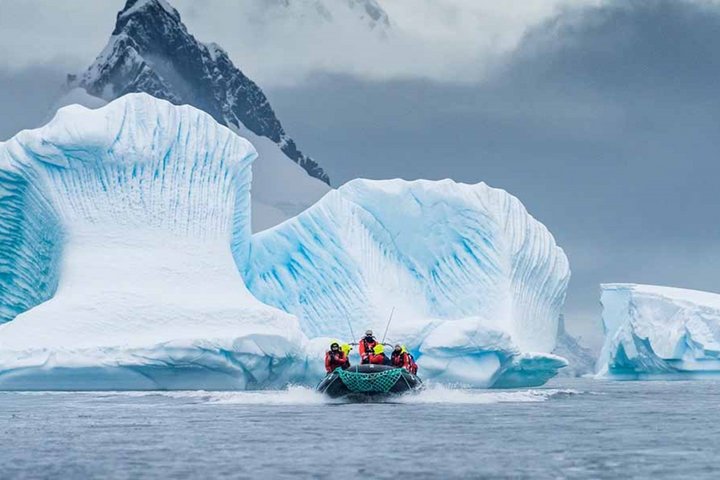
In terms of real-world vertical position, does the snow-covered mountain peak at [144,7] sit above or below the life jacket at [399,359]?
above

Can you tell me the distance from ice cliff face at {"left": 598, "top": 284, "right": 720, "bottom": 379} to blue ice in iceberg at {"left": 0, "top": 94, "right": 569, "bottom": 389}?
25.4ft

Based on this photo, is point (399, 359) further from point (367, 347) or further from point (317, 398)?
point (317, 398)

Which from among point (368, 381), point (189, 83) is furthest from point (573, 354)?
point (368, 381)

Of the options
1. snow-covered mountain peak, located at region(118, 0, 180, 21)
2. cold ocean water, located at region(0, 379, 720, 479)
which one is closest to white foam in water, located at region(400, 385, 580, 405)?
cold ocean water, located at region(0, 379, 720, 479)

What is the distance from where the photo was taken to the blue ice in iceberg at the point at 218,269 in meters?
25.7

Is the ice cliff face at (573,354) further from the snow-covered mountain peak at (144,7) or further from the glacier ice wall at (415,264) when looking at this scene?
the glacier ice wall at (415,264)

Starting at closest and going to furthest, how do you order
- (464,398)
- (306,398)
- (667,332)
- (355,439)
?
(355,439), (306,398), (464,398), (667,332)

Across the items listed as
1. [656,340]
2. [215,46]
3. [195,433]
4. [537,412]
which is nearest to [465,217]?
[656,340]

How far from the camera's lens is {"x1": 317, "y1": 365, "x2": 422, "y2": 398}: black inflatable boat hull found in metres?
20.3

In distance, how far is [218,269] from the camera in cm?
2880

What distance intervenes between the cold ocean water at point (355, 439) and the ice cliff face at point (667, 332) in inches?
809

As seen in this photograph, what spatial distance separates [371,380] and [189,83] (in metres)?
82.5

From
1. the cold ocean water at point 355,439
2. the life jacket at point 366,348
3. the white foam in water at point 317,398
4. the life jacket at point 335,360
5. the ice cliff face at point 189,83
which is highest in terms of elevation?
the ice cliff face at point 189,83

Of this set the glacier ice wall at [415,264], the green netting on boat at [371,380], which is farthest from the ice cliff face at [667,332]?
the green netting on boat at [371,380]
